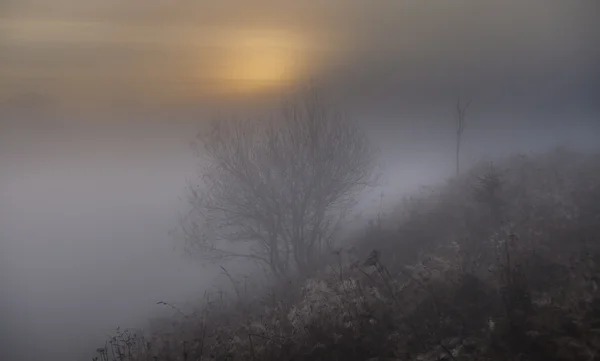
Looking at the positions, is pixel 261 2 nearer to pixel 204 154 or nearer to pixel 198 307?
pixel 204 154

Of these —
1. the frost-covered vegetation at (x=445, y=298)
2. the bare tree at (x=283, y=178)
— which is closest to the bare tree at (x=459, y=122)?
the frost-covered vegetation at (x=445, y=298)

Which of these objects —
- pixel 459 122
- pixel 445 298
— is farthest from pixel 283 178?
pixel 459 122

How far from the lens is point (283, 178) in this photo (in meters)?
7.23

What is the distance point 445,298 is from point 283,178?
388 cm

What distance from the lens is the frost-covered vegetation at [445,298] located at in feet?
10.9

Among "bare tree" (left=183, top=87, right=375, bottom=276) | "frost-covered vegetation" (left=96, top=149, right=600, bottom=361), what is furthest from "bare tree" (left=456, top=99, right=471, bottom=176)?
"bare tree" (left=183, top=87, right=375, bottom=276)

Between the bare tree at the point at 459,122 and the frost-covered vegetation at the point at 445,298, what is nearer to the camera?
the frost-covered vegetation at the point at 445,298

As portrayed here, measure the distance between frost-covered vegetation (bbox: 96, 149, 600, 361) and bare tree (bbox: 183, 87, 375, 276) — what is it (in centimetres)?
79

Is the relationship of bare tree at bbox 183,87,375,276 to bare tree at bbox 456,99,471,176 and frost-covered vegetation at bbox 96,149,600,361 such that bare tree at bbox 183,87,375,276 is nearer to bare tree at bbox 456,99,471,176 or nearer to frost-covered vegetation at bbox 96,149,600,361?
frost-covered vegetation at bbox 96,149,600,361

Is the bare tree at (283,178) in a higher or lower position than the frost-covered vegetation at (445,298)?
higher

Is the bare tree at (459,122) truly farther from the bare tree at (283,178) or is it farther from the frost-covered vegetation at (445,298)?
the bare tree at (283,178)

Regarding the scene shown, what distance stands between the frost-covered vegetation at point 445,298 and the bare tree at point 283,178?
792mm

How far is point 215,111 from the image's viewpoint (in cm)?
746

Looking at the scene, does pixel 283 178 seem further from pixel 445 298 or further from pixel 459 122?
pixel 459 122
